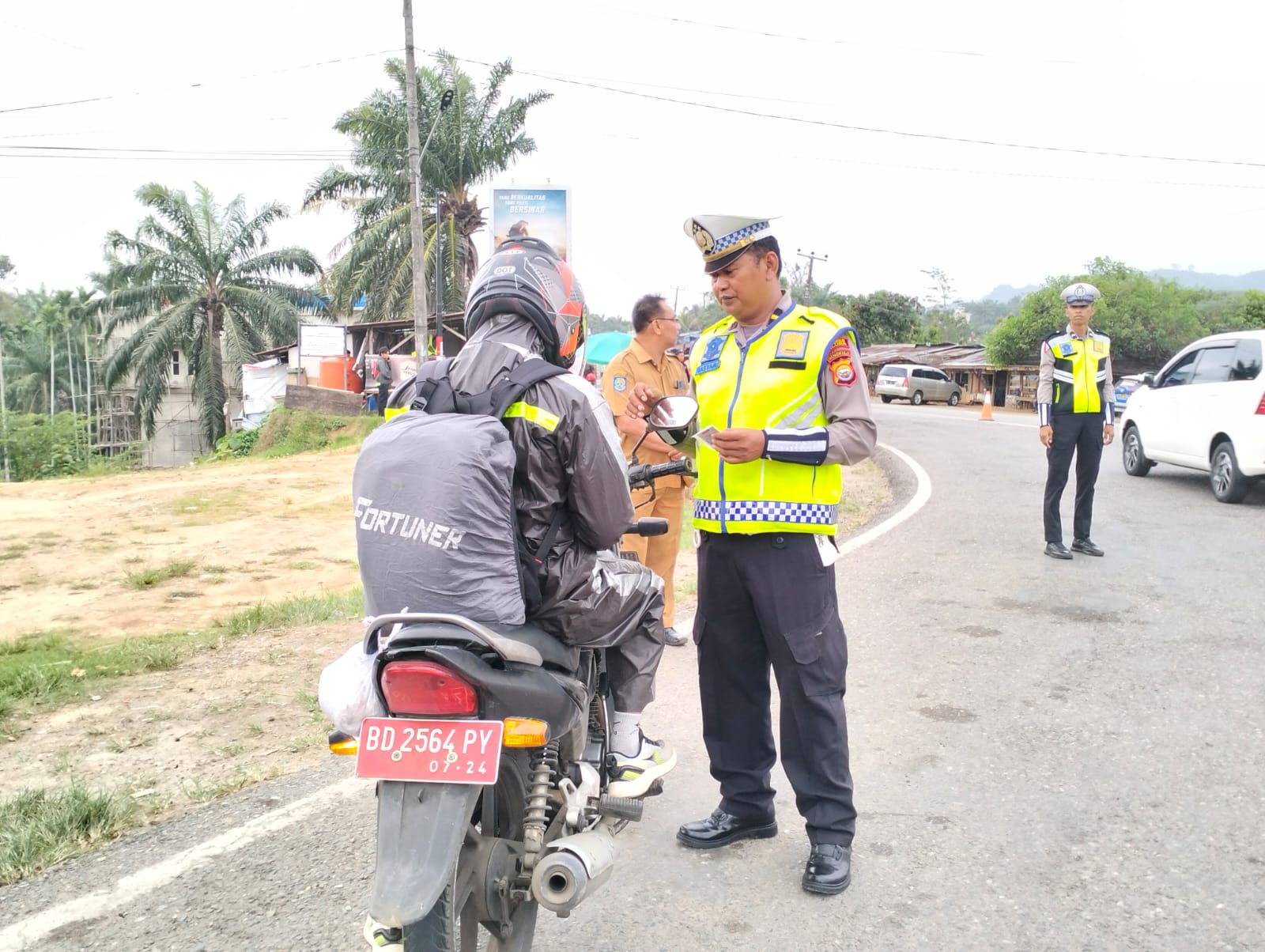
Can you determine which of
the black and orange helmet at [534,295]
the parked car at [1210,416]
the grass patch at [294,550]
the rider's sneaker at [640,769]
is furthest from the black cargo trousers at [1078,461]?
the grass patch at [294,550]

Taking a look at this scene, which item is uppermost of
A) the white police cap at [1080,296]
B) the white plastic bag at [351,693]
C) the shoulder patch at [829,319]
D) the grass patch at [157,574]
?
the white police cap at [1080,296]

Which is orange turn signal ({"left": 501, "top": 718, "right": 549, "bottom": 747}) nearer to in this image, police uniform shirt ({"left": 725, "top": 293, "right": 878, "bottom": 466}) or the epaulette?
police uniform shirt ({"left": 725, "top": 293, "right": 878, "bottom": 466})

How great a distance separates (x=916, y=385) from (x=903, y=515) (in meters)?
31.9

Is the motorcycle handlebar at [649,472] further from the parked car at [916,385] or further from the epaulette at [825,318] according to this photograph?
the parked car at [916,385]

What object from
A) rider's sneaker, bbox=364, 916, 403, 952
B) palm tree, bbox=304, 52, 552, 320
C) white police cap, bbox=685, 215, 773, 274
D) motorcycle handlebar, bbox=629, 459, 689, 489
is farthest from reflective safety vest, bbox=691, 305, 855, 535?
palm tree, bbox=304, 52, 552, 320

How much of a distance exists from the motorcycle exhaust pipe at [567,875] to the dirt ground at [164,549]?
5.49m

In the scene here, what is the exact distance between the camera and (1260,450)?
9500 millimetres

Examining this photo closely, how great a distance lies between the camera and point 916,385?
40.2 m

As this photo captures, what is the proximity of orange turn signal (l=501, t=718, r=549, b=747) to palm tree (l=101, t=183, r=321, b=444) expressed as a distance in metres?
A: 36.7

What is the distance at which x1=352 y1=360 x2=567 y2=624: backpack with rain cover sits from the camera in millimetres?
2252

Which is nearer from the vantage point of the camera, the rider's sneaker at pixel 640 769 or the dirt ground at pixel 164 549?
the rider's sneaker at pixel 640 769

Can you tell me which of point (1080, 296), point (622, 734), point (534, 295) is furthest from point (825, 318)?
point (1080, 296)

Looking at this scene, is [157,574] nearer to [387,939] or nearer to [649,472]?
[649,472]

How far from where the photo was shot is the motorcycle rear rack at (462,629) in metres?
2.20
